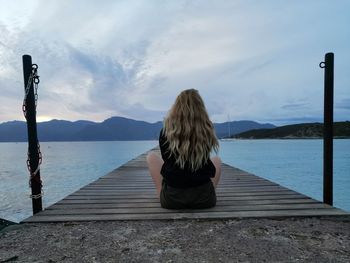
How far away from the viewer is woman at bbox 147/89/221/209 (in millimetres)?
4082

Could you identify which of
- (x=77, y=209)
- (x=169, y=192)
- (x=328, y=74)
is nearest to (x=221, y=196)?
(x=169, y=192)

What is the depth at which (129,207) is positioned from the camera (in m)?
4.70

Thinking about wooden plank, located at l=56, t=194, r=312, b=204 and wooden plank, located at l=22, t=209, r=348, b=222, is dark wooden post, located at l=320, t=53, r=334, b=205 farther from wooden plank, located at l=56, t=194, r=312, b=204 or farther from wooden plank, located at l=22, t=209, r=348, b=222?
wooden plank, located at l=22, t=209, r=348, b=222

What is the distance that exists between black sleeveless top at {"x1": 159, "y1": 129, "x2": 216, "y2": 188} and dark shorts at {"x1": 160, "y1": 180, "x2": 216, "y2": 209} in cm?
7

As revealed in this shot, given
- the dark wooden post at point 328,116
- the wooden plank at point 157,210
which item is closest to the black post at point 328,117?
the dark wooden post at point 328,116

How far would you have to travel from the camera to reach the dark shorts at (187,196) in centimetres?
432

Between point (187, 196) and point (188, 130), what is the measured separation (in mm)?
908

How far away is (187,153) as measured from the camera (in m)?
4.05

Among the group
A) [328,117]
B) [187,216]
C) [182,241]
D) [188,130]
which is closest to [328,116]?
[328,117]

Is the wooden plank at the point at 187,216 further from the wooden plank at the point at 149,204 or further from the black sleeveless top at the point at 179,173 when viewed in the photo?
the wooden plank at the point at 149,204

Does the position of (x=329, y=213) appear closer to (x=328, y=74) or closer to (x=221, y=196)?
(x=221, y=196)

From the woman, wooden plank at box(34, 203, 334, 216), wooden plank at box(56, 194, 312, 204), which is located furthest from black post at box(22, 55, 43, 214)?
the woman

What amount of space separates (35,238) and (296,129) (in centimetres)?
15206

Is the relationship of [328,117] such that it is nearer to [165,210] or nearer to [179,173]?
[179,173]
